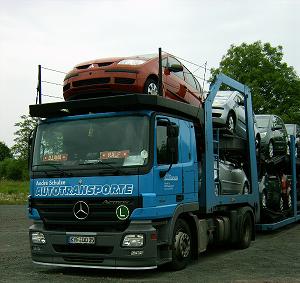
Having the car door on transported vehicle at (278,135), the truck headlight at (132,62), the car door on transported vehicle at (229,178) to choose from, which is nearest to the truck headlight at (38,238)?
the truck headlight at (132,62)

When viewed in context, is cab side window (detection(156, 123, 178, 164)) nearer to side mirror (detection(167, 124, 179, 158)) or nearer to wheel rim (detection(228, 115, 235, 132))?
side mirror (detection(167, 124, 179, 158))

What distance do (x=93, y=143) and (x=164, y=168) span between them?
42.9 inches

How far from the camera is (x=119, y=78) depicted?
27.4 feet

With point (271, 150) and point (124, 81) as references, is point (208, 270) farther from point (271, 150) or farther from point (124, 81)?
point (271, 150)

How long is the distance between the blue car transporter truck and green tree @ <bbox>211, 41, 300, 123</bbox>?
29936 millimetres

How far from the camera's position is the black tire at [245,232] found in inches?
419

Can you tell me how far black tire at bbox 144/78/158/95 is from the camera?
28.0 feet

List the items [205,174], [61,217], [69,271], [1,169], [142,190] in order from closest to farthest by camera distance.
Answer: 1. [142,190]
2. [61,217]
3. [69,271]
4. [205,174]
5. [1,169]

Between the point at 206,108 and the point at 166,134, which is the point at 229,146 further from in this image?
the point at 166,134

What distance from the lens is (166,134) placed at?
25.6ft

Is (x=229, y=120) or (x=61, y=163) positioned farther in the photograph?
(x=229, y=120)

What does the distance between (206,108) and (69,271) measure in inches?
142

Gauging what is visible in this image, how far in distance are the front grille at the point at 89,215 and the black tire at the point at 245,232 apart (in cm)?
392

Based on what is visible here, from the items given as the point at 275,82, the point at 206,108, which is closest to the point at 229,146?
the point at 206,108
